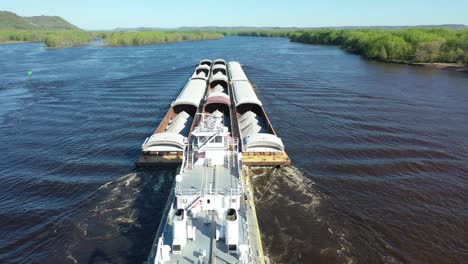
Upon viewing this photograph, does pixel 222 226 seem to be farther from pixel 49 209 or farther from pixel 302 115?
pixel 302 115

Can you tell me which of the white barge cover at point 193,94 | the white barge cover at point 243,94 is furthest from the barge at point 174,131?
the white barge cover at point 243,94

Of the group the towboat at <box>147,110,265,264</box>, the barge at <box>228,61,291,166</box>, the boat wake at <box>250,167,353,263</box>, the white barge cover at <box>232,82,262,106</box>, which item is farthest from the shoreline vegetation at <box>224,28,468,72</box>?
the towboat at <box>147,110,265,264</box>

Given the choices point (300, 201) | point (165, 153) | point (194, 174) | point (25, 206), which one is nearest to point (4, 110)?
point (25, 206)

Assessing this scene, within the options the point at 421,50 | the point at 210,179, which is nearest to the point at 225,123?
the point at 210,179

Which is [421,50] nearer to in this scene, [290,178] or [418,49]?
[418,49]

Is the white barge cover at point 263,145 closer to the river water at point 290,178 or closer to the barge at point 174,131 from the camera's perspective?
the river water at point 290,178

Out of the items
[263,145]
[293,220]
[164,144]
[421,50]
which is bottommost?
[293,220]

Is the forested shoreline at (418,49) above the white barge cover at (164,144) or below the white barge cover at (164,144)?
above
